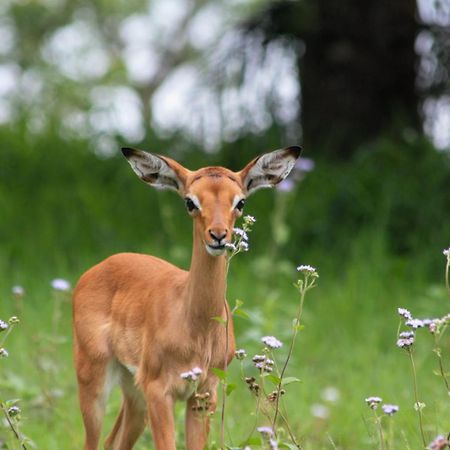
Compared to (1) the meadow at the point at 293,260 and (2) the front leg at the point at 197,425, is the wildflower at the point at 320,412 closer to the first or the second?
(1) the meadow at the point at 293,260

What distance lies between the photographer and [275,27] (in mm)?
12141

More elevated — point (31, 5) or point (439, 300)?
point (31, 5)

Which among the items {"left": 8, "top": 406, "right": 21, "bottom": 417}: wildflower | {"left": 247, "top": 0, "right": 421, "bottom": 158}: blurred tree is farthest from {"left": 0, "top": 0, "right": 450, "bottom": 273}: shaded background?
{"left": 8, "top": 406, "right": 21, "bottom": 417}: wildflower

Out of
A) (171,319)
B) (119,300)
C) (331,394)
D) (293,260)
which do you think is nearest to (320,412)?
(331,394)

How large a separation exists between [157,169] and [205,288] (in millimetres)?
531

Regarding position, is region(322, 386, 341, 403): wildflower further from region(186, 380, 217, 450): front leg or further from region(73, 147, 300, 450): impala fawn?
→ region(186, 380, 217, 450): front leg

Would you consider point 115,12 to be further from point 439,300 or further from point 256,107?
point 439,300

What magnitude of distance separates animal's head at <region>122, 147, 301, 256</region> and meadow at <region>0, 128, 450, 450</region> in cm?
235

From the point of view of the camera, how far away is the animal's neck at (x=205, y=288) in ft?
16.0

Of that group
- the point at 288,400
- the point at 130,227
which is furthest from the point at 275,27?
the point at 288,400

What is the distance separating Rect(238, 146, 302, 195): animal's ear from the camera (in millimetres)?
4961

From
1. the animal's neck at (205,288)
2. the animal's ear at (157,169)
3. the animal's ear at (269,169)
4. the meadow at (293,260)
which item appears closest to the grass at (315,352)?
the meadow at (293,260)

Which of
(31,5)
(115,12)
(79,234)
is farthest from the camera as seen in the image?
(115,12)

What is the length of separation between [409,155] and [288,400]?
4.32 m
